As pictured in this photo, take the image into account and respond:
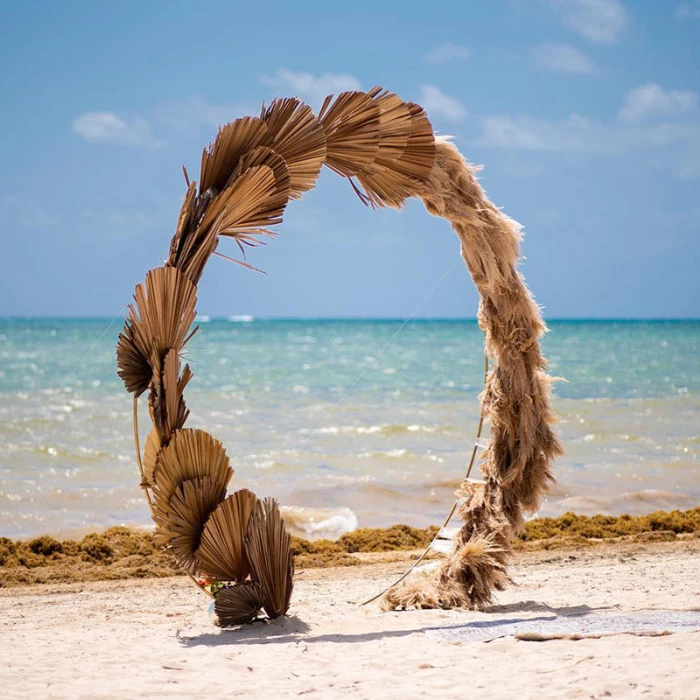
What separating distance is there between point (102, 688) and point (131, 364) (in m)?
1.53

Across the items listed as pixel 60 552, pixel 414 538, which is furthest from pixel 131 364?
pixel 414 538

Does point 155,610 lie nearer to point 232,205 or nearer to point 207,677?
point 207,677

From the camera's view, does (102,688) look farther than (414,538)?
No

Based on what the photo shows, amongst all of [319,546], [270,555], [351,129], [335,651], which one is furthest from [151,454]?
[319,546]

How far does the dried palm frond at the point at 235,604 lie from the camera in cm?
415

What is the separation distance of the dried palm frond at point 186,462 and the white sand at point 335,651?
73 centimetres

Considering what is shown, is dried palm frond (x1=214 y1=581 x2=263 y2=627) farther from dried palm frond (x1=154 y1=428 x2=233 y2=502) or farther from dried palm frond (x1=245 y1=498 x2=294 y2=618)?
dried palm frond (x1=154 y1=428 x2=233 y2=502)

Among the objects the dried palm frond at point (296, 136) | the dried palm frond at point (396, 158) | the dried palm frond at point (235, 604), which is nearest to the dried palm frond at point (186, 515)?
the dried palm frond at point (235, 604)

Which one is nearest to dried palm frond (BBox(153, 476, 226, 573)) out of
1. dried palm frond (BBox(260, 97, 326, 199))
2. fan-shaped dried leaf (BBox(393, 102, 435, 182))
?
dried palm frond (BBox(260, 97, 326, 199))

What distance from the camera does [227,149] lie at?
165 inches

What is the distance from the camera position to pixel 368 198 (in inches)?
182

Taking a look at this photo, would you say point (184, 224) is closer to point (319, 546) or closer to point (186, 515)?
point (186, 515)

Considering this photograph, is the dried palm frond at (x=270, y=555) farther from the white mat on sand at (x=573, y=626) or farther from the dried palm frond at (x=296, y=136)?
the dried palm frond at (x=296, y=136)

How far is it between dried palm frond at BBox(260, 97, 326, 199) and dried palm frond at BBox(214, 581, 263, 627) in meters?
2.05
